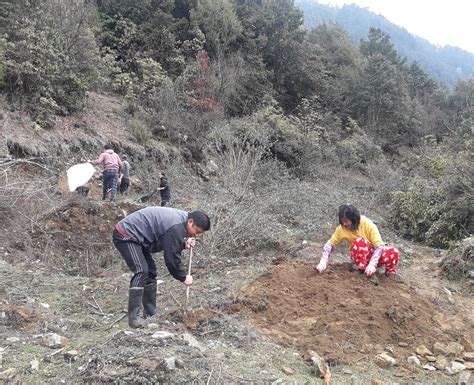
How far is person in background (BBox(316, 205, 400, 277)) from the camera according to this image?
15.8ft

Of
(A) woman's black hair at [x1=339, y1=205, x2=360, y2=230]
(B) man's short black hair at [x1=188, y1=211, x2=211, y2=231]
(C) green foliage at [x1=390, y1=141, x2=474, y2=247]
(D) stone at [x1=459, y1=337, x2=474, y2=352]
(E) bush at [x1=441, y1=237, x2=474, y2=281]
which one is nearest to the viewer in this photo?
(B) man's short black hair at [x1=188, y1=211, x2=211, y2=231]

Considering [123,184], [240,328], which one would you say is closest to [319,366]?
[240,328]

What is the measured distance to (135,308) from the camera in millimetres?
3934

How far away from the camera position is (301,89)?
2600 centimetres

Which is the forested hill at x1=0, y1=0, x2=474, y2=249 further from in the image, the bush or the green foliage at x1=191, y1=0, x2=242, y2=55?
the bush

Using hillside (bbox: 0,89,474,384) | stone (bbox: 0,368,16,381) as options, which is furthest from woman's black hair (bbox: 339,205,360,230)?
stone (bbox: 0,368,16,381)

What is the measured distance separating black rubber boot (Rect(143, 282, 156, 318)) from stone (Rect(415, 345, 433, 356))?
2.33 m

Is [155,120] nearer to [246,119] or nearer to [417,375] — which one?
[246,119]

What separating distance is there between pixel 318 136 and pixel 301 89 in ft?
18.3

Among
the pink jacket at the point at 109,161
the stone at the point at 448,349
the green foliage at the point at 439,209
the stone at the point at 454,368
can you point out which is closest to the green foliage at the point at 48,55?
the pink jacket at the point at 109,161

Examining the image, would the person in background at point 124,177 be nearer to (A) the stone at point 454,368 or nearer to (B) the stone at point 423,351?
(B) the stone at point 423,351

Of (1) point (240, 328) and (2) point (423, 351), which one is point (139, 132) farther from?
(2) point (423, 351)

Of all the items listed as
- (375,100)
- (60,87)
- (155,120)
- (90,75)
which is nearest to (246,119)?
(155,120)

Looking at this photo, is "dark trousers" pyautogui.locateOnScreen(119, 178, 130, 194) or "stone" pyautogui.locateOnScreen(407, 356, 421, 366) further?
"dark trousers" pyautogui.locateOnScreen(119, 178, 130, 194)
